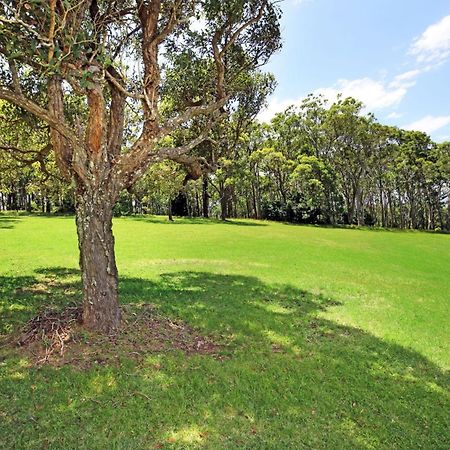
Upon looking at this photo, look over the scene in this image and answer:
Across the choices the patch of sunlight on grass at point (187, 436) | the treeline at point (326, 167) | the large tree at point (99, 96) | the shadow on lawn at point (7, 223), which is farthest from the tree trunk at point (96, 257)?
the treeline at point (326, 167)

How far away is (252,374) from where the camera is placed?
317 inches

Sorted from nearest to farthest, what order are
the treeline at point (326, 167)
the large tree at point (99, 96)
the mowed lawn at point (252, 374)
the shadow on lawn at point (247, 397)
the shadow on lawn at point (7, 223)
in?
the shadow on lawn at point (247, 397) → the mowed lawn at point (252, 374) → the large tree at point (99, 96) → the shadow on lawn at point (7, 223) → the treeline at point (326, 167)

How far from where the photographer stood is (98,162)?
28.7ft

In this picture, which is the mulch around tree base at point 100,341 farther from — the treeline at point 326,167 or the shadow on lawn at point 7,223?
the treeline at point 326,167

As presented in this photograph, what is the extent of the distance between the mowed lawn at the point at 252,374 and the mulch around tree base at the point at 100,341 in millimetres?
289

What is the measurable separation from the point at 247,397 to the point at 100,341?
11.1 ft

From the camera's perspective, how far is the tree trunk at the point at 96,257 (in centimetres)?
870

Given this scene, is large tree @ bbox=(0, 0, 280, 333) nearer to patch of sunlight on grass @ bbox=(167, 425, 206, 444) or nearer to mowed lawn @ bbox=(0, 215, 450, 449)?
mowed lawn @ bbox=(0, 215, 450, 449)

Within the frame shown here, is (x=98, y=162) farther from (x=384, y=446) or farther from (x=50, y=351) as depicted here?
(x=384, y=446)

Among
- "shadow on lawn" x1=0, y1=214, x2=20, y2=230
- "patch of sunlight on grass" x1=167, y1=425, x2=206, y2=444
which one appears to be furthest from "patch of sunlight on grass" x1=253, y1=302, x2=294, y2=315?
"shadow on lawn" x1=0, y1=214, x2=20, y2=230

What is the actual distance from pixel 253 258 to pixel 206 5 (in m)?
15.8

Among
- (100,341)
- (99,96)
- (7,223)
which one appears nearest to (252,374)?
(100,341)

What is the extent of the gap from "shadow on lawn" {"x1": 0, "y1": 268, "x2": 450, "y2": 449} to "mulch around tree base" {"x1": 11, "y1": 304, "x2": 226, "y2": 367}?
348 mm

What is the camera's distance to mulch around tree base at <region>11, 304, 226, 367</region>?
8.02 metres
